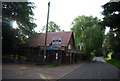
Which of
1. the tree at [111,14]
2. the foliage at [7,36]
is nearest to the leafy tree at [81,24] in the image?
the foliage at [7,36]

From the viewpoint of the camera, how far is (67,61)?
99.2ft

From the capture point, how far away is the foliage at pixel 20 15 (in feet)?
53.1

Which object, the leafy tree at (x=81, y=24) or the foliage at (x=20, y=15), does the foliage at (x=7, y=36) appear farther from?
the leafy tree at (x=81, y=24)

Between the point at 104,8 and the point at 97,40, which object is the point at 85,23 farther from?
the point at 104,8

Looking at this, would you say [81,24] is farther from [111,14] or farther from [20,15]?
[111,14]

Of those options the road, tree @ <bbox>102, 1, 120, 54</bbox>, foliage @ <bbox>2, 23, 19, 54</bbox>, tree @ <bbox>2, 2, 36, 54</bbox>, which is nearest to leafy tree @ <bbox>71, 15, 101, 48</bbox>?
the road

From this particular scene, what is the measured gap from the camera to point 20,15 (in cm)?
1836

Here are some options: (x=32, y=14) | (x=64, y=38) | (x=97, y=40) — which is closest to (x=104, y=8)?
(x=32, y=14)

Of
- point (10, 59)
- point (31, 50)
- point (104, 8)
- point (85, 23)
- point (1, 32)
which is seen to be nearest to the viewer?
point (104, 8)

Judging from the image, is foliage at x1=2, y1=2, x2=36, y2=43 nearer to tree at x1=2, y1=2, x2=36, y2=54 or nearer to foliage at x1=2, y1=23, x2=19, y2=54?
tree at x1=2, y1=2, x2=36, y2=54

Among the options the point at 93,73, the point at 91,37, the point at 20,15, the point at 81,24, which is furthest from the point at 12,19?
the point at 81,24

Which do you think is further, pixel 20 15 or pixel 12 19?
pixel 20 15

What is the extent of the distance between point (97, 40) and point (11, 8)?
99.2 ft

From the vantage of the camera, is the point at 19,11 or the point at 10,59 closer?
the point at 19,11
